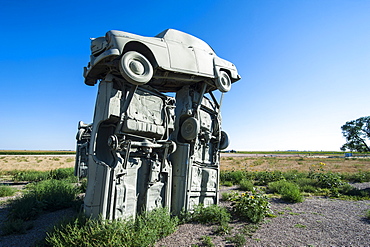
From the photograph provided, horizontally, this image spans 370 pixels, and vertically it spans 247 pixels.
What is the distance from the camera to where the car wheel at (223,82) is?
716 cm

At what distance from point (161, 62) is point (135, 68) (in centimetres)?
87

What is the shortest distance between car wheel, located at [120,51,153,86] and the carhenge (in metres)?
0.02

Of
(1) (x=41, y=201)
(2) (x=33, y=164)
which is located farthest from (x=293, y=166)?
(2) (x=33, y=164)

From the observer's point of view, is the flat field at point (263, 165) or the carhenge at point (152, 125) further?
the flat field at point (263, 165)

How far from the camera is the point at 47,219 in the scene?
6.38 meters

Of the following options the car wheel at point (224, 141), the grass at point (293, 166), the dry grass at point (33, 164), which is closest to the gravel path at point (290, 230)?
the car wheel at point (224, 141)

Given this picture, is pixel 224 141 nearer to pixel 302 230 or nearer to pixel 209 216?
pixel 209 216

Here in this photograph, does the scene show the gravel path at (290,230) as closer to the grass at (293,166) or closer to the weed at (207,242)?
the weed at (207,242)

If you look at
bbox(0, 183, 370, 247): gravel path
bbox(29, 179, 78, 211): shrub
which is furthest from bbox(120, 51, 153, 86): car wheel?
bbox(29, 179, 78, 211): shrub

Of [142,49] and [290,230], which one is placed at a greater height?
[142,49]

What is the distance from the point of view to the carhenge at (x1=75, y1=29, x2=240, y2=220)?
5.08 metres

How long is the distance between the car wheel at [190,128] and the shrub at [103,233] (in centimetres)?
267

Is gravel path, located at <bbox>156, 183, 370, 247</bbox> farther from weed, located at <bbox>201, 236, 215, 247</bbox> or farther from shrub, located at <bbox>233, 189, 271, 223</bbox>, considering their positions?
shrub, located at <bbox>233, 189, 271, 223</bbox>

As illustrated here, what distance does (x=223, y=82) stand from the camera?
24.1ft
